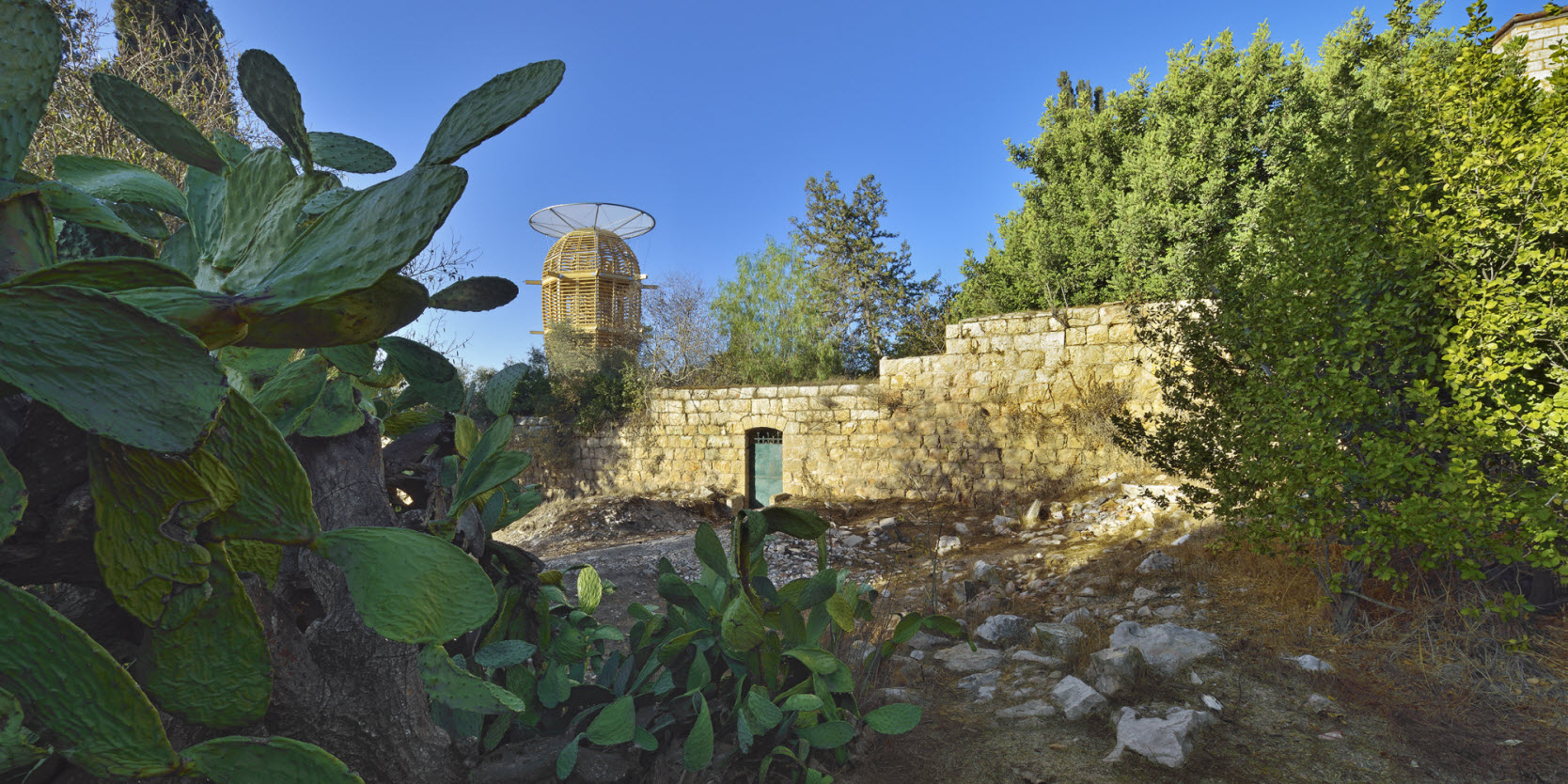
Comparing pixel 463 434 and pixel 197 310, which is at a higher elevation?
pixel 197 310

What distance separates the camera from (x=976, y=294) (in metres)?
10.6

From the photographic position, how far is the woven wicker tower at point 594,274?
12.9m

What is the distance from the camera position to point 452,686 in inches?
30.6

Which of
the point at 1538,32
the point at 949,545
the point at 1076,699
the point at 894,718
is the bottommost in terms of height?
the point at 949,545

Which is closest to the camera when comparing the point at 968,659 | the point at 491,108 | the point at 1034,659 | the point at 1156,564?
the point at 491,108

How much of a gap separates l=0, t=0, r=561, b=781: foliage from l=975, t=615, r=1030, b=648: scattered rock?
8.60 feet

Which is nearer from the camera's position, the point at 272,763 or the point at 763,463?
the point at 272,763

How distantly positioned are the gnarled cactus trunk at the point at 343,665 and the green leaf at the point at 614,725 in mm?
185

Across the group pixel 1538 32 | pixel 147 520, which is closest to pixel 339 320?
pixel 147 520

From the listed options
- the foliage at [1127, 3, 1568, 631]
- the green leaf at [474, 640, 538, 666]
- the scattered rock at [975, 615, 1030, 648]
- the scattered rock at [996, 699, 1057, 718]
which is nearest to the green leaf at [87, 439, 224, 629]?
the green leaf at [474, 640, 538, 666]

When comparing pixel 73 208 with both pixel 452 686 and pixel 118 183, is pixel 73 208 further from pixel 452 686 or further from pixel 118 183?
pixel 452 686

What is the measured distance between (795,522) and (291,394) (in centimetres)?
74

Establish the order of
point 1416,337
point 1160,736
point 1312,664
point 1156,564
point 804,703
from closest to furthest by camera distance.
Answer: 1. point 804,703
2. point 1160,736
3. point 1312,664
4. point 1416,337
5. point 1156,564

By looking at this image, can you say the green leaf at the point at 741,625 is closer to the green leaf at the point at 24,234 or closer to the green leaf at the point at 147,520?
the green leaf at the point at 147,520
